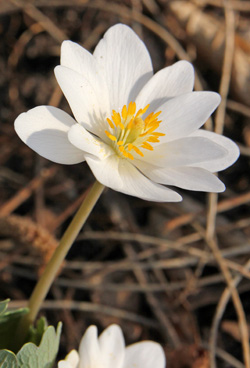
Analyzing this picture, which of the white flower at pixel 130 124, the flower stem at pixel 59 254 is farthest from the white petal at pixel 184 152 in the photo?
the flower stem at pixel 59 254

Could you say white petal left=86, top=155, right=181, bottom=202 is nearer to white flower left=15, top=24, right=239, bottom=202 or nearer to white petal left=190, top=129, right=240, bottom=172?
white flower left=15, top=24, right=239, bottom=202

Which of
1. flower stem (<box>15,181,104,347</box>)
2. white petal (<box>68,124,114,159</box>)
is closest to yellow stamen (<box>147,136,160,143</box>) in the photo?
white petal (<box>68,124,114,159</box>)

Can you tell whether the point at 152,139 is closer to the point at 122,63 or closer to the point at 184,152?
the point at 184,152

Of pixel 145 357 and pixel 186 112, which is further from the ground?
pixel 186 112

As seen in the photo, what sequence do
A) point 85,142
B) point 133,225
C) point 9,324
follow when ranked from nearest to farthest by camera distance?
point 85,142 < point 9,324 < point 133,225

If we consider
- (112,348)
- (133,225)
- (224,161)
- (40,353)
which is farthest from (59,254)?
(133,225)

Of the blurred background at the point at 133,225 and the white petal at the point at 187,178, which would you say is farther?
the blurred background at the point at 133,225

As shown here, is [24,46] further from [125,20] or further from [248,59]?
[248,59]

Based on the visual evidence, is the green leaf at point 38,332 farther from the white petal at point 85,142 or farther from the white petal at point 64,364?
the white petal at point 85,142
